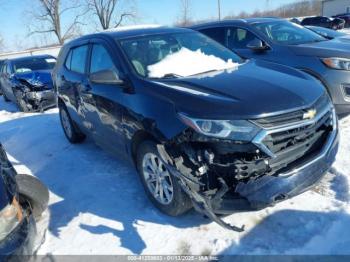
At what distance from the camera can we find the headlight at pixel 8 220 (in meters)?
2.68

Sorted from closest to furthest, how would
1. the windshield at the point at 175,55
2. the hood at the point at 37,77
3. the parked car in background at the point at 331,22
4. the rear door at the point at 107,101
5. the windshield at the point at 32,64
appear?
the windshield at the point at 175,55
the rear door at the point at 107,101
the hood at the point at 37,77
the windshield at the point at 32,64
the parked car in background at the point at 331,22

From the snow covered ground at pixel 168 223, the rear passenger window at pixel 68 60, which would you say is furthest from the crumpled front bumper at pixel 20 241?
the rear passenger window at pixel 68 60

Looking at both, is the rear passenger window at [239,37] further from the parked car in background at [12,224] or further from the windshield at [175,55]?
the parked car in background at [12,224]

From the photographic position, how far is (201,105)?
2.92 metres

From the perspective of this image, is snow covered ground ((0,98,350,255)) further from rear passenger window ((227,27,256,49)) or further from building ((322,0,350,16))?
building ((322,0,350,16))

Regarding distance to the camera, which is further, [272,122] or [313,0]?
[313,0]

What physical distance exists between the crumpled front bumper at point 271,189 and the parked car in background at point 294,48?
7.53 feet

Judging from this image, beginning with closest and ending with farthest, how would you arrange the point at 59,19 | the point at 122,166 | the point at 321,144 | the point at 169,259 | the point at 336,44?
the point at 169,259, the point at 321,144, the point at 122,166, the point at 336,44, the point at 59,19

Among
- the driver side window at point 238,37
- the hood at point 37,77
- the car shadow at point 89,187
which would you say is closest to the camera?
the car shadow at point 89,187

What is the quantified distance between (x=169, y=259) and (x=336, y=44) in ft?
15.8

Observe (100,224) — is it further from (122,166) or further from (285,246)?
(285,246)

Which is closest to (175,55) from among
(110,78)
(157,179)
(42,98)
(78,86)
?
(110,78)

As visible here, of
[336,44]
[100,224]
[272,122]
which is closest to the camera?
[272,122]

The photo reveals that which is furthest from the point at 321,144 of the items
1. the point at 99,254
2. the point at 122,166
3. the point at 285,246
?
the point at 122,166
